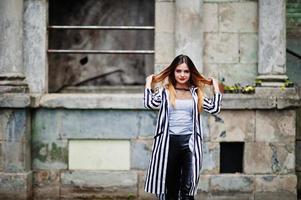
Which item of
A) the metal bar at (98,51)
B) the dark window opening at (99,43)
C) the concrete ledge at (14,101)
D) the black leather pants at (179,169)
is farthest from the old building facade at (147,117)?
the black leather pants at (179,169)

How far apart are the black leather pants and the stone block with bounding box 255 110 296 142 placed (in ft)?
9.27

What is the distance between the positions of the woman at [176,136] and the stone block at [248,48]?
2.82 metres

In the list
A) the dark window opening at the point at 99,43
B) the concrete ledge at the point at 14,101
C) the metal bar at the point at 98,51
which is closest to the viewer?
the concrete ledge at the point at 14,101

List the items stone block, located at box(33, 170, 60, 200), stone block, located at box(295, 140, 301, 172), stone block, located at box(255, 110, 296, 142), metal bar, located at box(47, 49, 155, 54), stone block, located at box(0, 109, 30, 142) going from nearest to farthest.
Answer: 1. stone block, located at box(0, 109, 30, 142)
2. stone block, located at box(255, 110, 296, 142)
3. stone block, located at box(33, 170, 60, 200)
4. metal bar, located at box(47, 49, 155, 54)
5. stone block, located at box(295, 140, 301, 172)

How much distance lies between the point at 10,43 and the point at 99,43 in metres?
1.66

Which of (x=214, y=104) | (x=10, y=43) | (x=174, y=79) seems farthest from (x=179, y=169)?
(x=10, y=43)

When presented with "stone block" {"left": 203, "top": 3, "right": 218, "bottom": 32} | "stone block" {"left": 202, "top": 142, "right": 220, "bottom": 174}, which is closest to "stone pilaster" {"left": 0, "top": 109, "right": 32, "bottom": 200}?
"stone block" {"left": 202, "top": 142, "right": 220, "bottom": 174}

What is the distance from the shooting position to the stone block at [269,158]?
27.8 feet

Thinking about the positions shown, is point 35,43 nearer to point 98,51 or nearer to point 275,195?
point 98,51

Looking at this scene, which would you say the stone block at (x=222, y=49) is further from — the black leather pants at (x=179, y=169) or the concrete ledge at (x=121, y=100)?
the black leather pants at (x=179, y=169)

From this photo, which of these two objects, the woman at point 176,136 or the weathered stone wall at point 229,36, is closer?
the woman at point 176,136

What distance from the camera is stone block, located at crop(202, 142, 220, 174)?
849 centimetres

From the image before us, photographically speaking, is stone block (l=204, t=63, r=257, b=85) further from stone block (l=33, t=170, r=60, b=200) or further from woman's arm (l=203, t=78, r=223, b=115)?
stone block (l=33, t=170, r=60, b=200)

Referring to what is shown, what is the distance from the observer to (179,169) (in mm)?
5984
